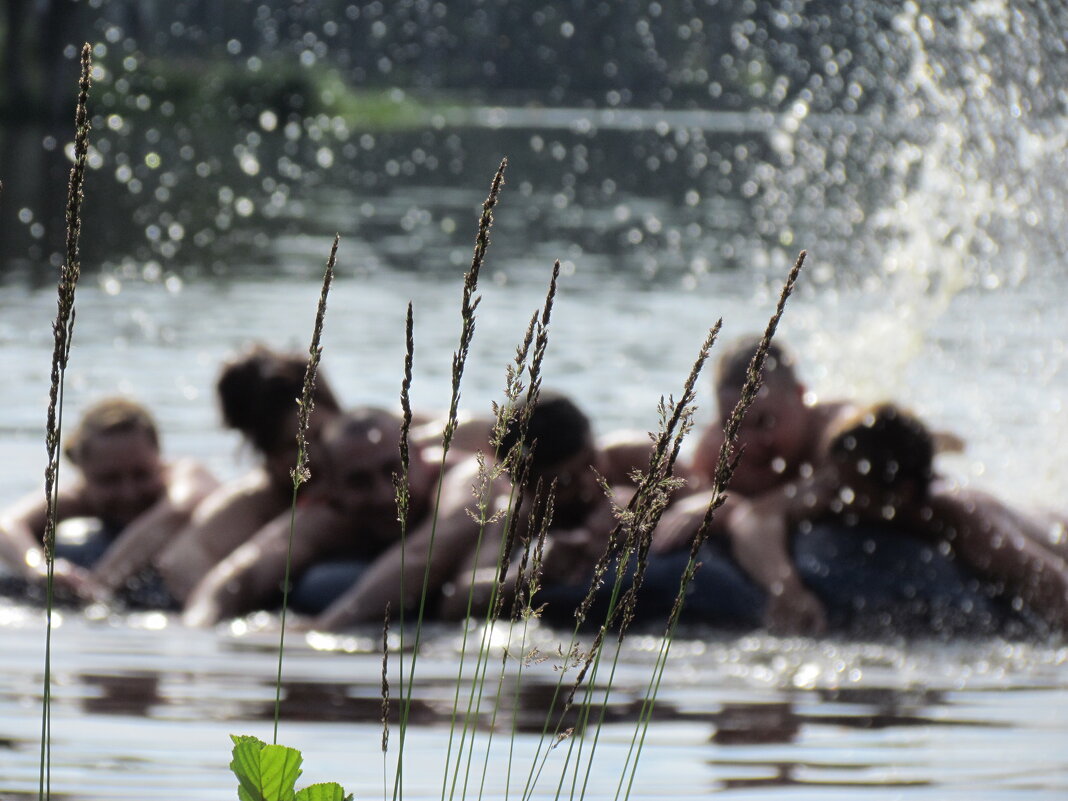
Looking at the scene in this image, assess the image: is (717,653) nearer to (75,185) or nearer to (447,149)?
(75,185)

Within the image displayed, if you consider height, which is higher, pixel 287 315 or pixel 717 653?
pixel 287 315

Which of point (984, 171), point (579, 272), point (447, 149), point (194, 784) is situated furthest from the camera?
point (447, 149)

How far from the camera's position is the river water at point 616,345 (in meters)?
4.73

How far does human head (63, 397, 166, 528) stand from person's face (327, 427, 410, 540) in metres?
1.06

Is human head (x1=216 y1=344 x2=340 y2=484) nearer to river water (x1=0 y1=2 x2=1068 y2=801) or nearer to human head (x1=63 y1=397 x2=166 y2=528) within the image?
river water (x1=0 y1=2 x2=1068 y2=801)

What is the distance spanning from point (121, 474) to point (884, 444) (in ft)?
10.6

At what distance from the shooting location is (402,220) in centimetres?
3045

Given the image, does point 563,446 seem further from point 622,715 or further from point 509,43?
point 509,43

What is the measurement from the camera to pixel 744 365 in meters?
6.63

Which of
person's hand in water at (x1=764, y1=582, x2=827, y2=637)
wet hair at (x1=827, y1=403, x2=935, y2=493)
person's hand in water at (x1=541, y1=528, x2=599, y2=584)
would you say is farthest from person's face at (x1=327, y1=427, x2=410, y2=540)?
wet hair at (x1=827, y1=403, x2=935, y2=493)

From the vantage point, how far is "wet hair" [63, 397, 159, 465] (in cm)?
751

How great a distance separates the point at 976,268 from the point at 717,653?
15.8 m

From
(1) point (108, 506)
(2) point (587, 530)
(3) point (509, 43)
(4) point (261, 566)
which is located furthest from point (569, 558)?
(3) point (509, 43)

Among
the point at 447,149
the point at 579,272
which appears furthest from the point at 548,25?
the point at 579,272
